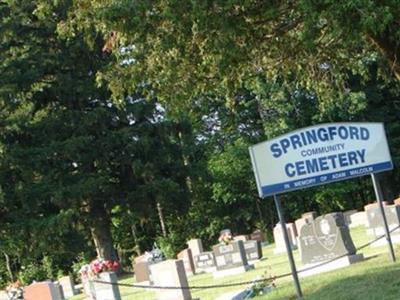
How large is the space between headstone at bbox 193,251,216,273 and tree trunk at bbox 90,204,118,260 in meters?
8.30

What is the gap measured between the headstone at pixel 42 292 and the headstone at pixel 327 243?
759 centimetres

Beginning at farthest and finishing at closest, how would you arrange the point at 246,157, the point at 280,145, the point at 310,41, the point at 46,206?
the point at 246,157 < the point at 46,206 < the point at 280,145 < the point at 310,41

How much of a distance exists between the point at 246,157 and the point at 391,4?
3302cm

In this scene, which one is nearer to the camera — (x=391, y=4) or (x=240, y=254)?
(x=391, y=4)

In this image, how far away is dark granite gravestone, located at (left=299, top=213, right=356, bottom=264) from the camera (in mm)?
15273

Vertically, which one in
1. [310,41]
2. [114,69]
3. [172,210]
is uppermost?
[114,69]

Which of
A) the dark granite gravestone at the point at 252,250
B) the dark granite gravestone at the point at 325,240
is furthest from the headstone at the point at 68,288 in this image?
the dark granite gravestone at the point at 325,240

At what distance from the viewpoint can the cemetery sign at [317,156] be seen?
11.1m

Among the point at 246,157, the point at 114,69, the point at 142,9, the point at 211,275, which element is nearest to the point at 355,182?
the point at 246,157

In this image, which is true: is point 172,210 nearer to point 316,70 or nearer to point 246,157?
point 246,157

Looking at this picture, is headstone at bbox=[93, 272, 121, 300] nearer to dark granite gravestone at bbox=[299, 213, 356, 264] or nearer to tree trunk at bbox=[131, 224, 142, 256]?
dark granite gravestone at bbox=[299, 213, 356, 264]

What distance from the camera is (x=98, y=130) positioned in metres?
31.3

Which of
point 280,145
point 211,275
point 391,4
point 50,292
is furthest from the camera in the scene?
point 211,275

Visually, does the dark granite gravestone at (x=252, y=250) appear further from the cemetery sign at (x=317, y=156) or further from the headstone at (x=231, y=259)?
the cemetery sign at (x=317, y=156)
